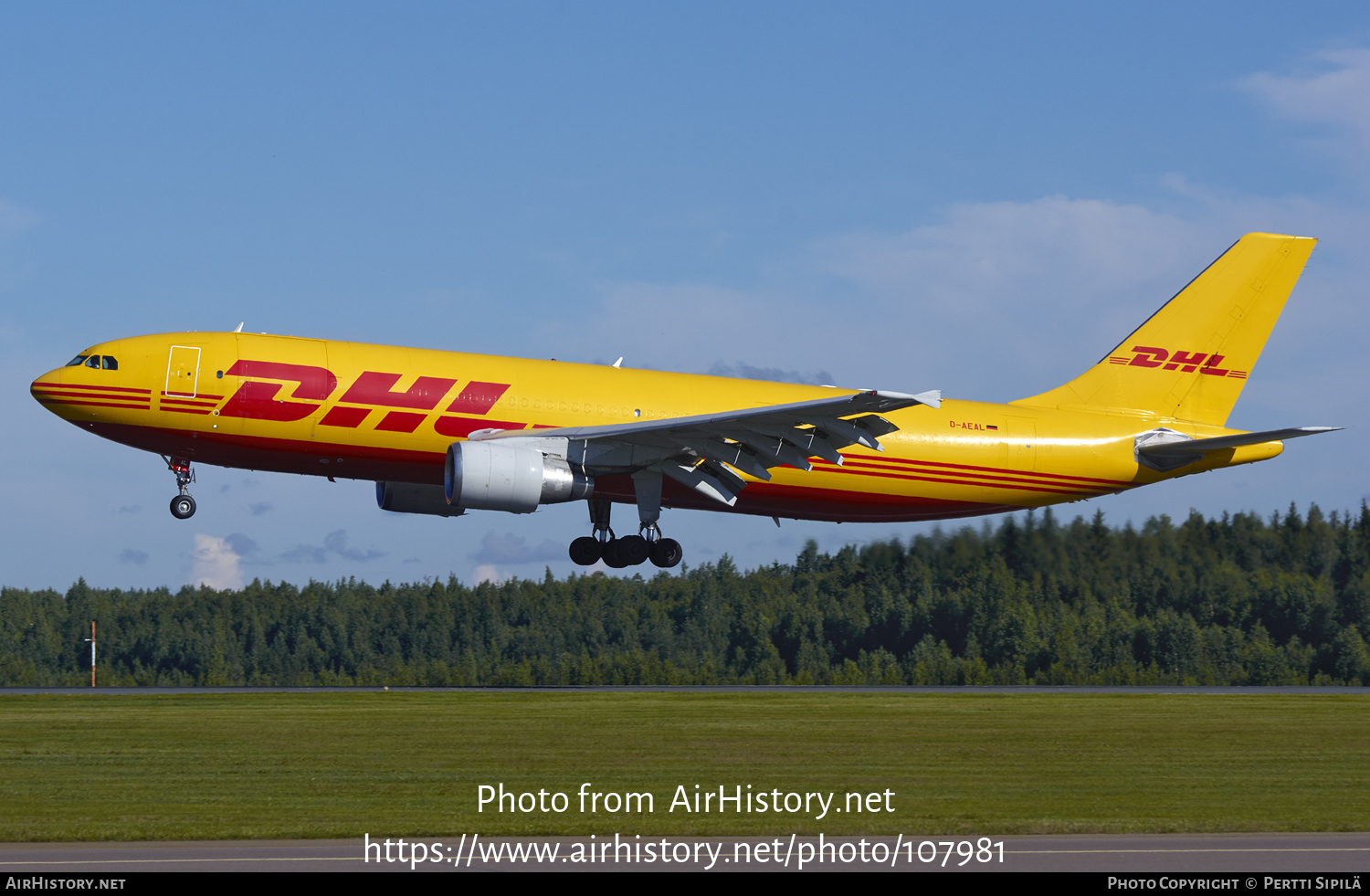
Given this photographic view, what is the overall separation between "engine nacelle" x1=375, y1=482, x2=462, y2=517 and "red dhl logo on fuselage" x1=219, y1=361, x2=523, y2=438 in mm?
3602

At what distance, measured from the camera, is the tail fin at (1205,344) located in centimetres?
3691

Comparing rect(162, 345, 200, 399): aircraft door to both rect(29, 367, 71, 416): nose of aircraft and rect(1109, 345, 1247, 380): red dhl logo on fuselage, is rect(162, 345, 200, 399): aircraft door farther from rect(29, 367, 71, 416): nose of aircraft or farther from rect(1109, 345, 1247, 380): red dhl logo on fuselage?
rect(1109, 345, 1247, 380): red dhl logo on fuselage

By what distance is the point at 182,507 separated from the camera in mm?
31016

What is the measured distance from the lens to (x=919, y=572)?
136 ft

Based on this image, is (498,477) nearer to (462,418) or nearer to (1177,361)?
(462,418)

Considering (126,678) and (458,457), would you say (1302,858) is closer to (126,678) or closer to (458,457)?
(458,457)

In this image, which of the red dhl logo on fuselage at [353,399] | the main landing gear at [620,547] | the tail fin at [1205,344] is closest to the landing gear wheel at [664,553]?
the main landing gear at [620,547]

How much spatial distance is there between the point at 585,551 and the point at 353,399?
22.5 ft

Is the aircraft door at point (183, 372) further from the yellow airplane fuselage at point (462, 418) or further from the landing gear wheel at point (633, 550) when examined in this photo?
the landing gear wheel at point (633, 550)

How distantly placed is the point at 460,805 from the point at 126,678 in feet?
197

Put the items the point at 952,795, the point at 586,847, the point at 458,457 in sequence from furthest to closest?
the point at 458,457, the point at 952,795, the point at 586,847

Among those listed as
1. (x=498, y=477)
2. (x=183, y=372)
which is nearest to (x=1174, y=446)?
(x=498, y=477)

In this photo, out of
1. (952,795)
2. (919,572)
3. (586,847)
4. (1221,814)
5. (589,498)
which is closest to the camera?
(586,847)
